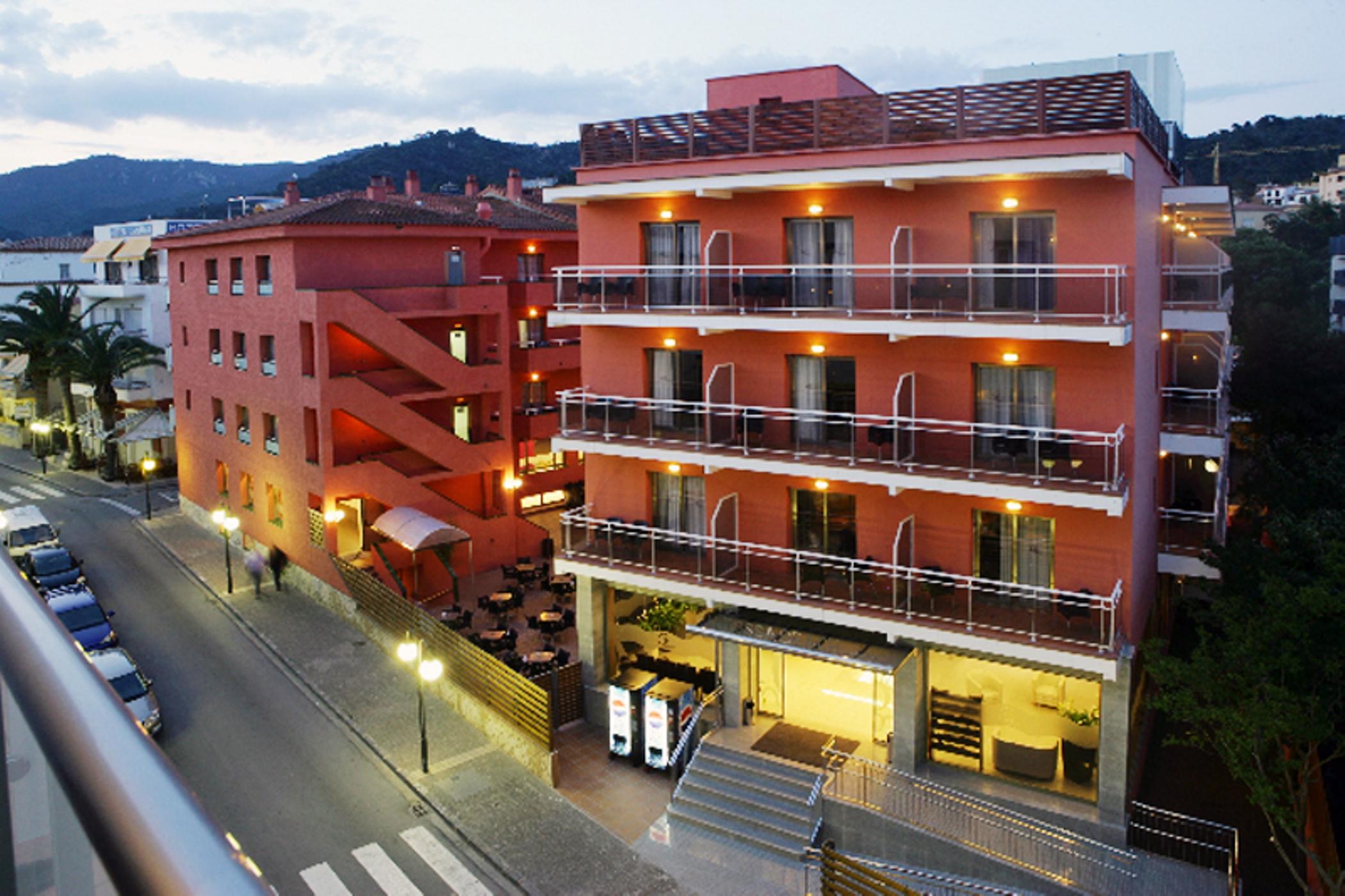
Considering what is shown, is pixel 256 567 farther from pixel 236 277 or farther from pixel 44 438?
pixel 44 438

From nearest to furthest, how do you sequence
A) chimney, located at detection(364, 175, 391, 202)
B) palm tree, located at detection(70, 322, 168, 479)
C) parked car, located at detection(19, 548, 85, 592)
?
parked car, located at detection(19, 548, 85, 592) → chimney, located at detection(364, 175, 391, 202) → palm tree, located at detection(70, 322, 168, 479)

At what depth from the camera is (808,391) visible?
72.7ft

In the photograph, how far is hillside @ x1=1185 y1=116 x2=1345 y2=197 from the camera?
110 m

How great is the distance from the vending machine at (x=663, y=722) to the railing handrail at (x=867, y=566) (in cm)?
328

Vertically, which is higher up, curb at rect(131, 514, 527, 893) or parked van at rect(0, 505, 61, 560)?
parked van at rect(0, 505, 61, 560)

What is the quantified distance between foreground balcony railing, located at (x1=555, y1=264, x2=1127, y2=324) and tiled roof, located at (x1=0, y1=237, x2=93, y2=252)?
187 feet

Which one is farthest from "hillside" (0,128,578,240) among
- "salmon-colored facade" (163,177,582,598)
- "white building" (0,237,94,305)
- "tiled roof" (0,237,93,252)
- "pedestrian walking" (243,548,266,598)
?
"pedestrian walking" (243,548,266,598)

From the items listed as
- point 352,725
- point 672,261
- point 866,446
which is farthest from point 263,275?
point 866,446

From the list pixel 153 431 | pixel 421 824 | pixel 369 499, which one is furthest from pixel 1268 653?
pixel 153 431

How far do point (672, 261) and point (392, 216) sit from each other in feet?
46.6

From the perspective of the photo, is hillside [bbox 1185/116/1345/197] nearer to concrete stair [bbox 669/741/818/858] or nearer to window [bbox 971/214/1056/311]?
window [bbox 971/214/1056/311]

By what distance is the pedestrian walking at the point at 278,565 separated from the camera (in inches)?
1325

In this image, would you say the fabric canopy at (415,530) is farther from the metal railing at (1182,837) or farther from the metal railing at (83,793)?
the metal railing at (83,793)

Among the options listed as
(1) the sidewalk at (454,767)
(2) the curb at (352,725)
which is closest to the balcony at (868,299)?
(1) the sidewalk at (454,767)
